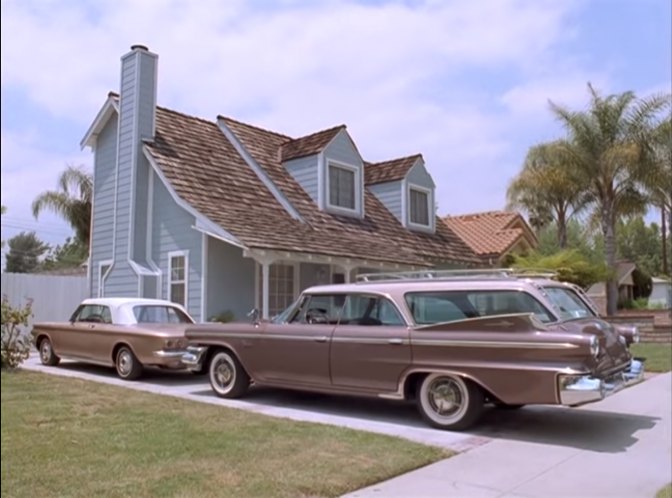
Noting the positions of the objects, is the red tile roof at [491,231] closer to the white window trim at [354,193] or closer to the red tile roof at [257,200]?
the red tile roof at [257,200]

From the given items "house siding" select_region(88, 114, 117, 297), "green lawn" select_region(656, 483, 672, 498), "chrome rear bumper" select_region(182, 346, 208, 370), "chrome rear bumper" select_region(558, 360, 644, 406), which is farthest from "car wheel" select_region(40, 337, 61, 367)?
"green lawn" select_region(656, 483, 672, 498)

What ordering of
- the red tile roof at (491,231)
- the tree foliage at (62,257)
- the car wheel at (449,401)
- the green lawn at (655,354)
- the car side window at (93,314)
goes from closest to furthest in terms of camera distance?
the car wheel at (449,401) → the car side window at (93,314) → the green lawn at (655,354) → the red tile roof at (491,231) → the tree foliage at (62,257)

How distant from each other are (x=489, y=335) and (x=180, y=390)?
518 cm

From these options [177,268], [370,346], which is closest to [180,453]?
[370,346]

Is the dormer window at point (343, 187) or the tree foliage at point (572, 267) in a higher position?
the dormer window at point (343, 187)

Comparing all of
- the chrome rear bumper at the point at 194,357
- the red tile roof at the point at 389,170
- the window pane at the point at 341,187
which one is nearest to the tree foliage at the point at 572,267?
the red tile roof at the point at 389,170

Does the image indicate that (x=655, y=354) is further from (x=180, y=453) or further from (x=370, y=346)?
(x=180, y=453)

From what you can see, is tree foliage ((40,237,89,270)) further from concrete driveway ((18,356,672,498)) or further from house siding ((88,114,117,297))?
concrete driveway ((18,356,672,498))

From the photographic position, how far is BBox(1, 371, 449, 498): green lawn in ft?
16.5

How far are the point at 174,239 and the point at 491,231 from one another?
48.8ft

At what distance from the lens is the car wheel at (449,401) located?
7.57m

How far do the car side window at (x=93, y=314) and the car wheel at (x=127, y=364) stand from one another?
2.49 feet

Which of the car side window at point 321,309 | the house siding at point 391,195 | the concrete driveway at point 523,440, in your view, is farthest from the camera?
the house siding at point 391,195

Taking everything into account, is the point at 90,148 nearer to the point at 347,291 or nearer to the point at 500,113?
the point at 347,291
